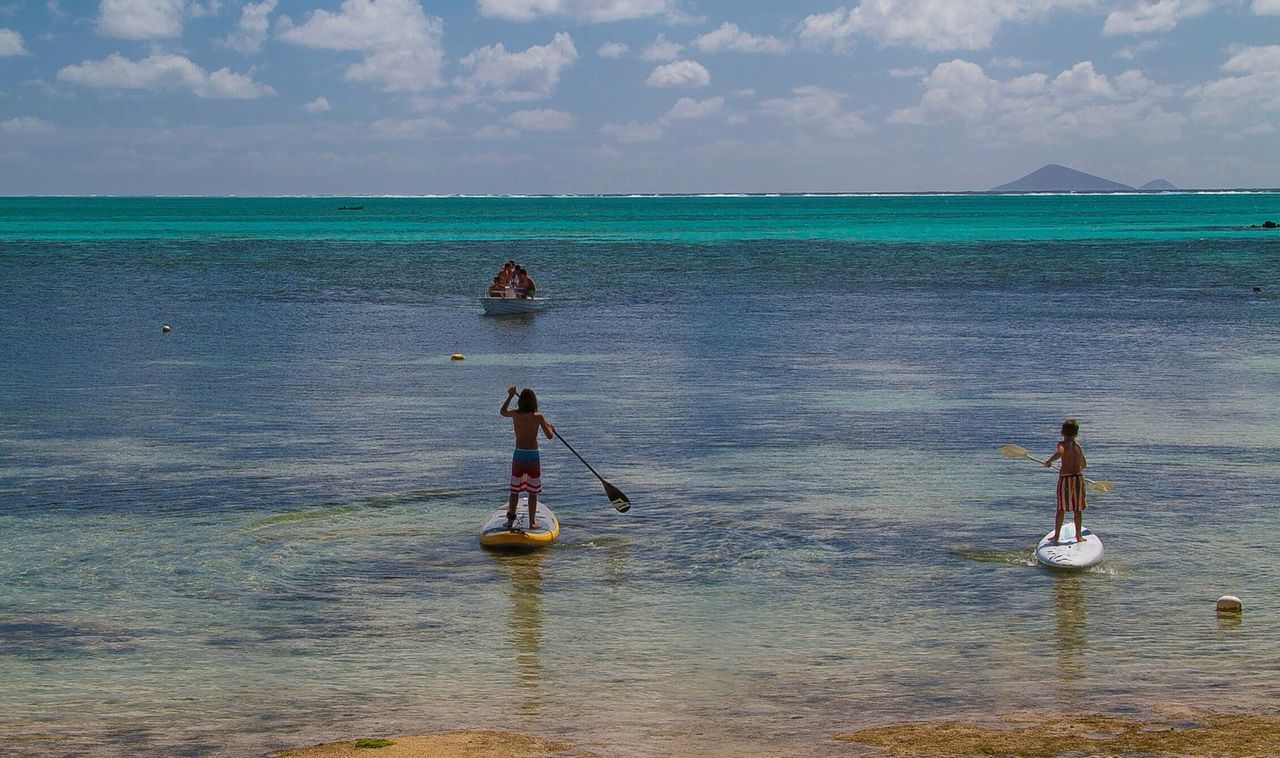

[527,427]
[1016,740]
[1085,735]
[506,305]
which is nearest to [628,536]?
[527,427]

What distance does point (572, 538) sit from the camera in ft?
54.2

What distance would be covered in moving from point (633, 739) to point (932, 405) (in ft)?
55.4

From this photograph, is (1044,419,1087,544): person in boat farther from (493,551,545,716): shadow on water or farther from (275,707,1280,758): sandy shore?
(493,551,545,716): shadow on water

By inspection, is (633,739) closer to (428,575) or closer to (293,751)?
(293,751)

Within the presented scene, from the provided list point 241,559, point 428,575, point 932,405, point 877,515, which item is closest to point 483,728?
point 428,575

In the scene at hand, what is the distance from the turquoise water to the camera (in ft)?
37.3

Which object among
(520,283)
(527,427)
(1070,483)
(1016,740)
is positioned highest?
(520,283)

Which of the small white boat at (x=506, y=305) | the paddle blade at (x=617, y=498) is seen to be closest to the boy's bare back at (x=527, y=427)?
the paddle blade at (x=617, y=498)

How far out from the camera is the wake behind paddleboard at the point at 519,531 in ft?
52.0

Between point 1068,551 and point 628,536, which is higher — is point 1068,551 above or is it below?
above

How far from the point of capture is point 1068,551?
596 inches

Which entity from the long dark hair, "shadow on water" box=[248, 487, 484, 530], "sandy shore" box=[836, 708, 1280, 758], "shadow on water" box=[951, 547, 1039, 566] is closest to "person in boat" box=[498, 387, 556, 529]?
the long dark hair

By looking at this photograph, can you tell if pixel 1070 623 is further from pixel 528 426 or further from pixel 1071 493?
pixel 528 426

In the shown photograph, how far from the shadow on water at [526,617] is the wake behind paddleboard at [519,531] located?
14 centimetres
